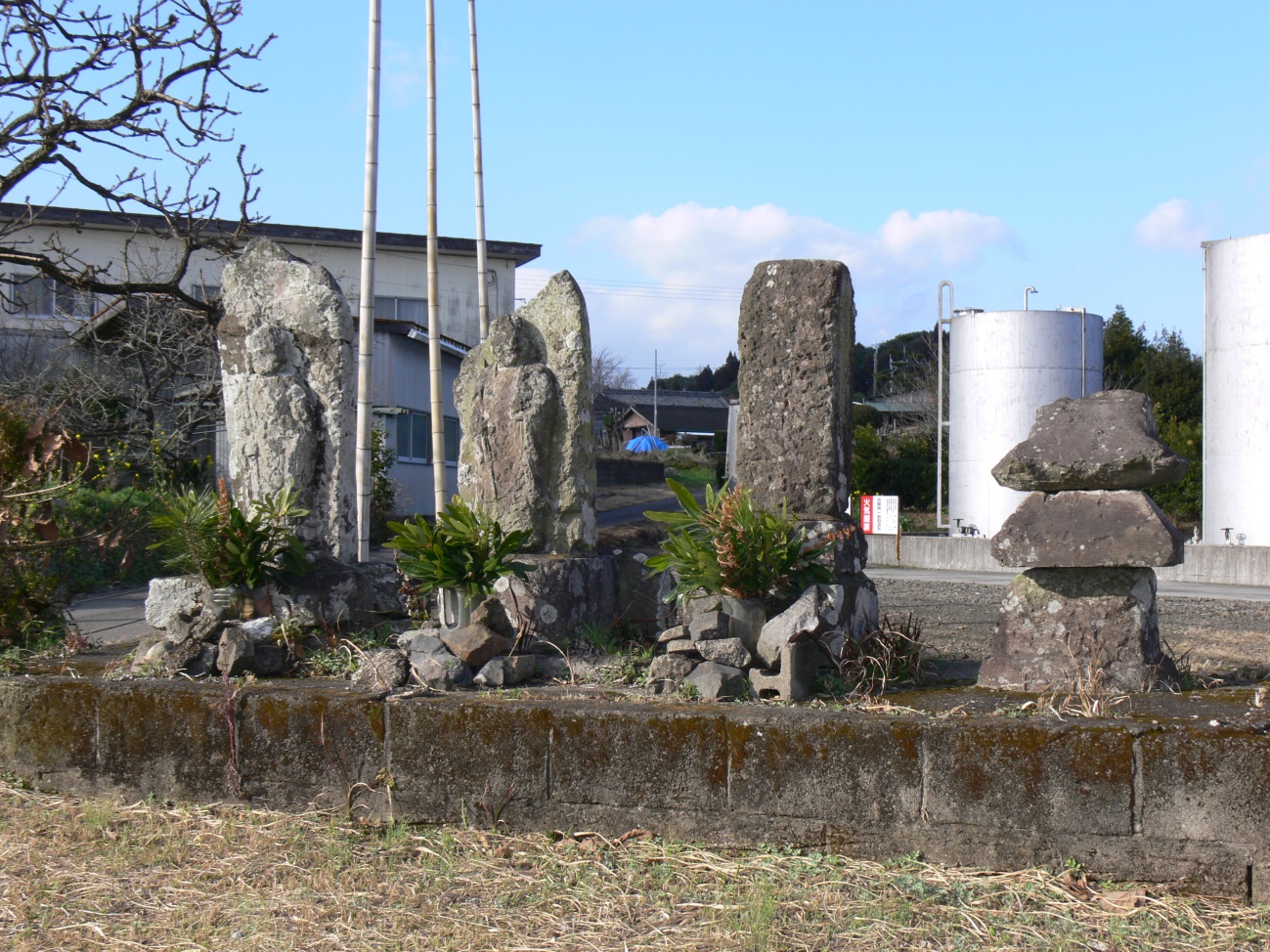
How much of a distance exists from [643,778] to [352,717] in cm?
127

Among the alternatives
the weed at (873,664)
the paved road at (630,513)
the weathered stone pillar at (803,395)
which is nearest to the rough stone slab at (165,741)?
the weed at (873,664)

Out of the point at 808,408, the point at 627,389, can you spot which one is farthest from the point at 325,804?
the point at 627,389

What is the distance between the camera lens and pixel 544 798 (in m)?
4.60

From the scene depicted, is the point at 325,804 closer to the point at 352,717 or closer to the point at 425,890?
the point at 352,717

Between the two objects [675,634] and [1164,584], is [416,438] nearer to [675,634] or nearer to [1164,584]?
[1164,584]

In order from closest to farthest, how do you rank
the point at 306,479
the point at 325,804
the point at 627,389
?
1. the point at 325,804
2. the point at 306,479
3. the point at 627,389

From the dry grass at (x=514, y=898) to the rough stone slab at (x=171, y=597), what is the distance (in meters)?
1.40

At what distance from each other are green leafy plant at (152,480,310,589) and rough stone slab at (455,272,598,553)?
1000mm

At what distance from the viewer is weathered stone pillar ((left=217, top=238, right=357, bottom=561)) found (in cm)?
629

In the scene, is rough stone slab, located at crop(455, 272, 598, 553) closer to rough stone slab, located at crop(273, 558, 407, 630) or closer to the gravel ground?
rough stone slab, located at crop(273, 558, 407, 630)

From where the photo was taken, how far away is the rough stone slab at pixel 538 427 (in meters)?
6.11

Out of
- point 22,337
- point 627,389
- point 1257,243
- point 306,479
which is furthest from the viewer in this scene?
point 627,389

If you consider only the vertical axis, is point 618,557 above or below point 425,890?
above

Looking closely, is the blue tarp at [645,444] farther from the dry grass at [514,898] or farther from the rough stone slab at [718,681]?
the dry grass at [514,898]
